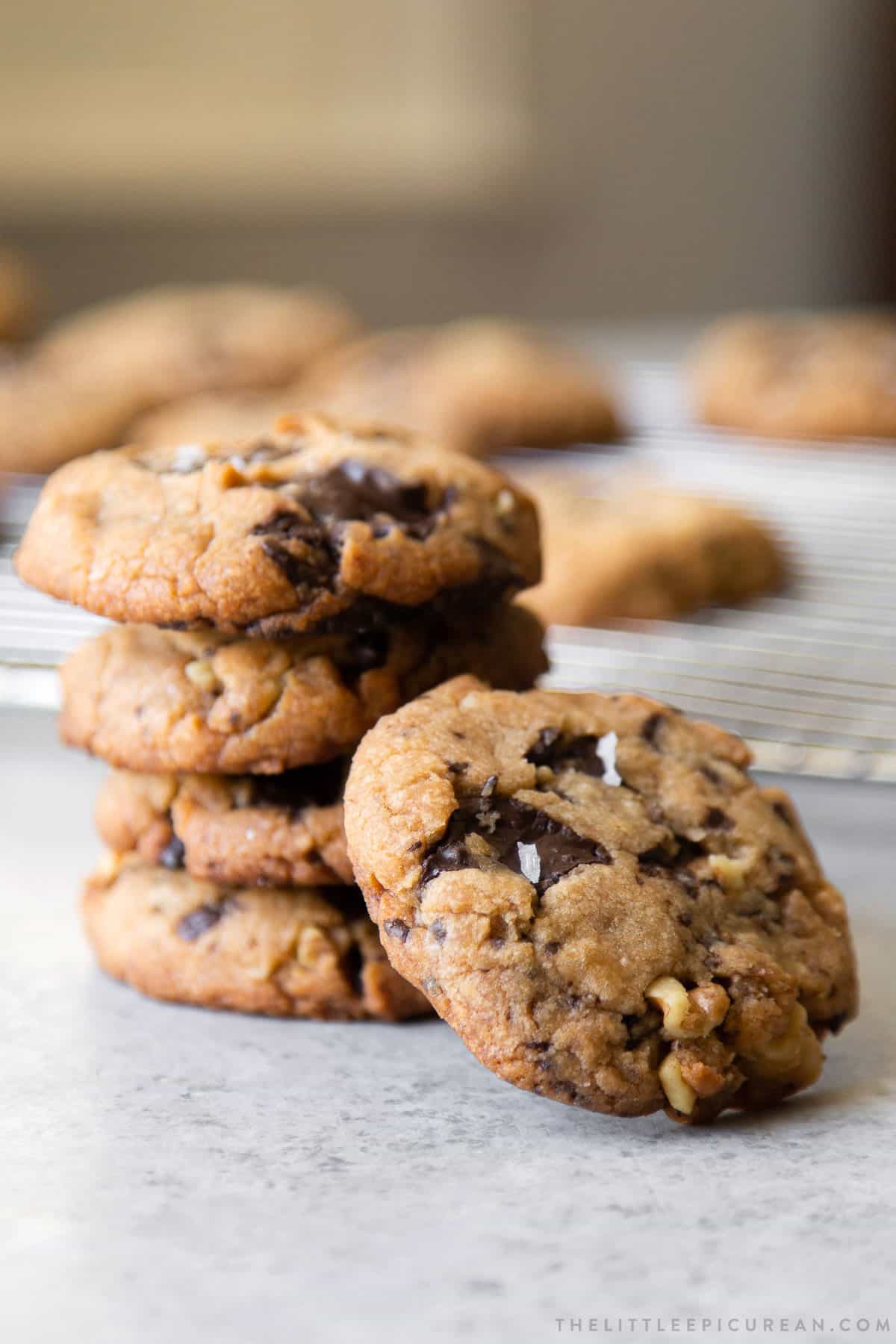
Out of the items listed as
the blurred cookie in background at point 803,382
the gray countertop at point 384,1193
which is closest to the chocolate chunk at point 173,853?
the gray countertop at point 384,1193

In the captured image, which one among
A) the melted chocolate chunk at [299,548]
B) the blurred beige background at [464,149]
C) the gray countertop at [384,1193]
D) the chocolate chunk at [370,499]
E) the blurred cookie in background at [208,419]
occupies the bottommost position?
the gray countertop at [384,1193]

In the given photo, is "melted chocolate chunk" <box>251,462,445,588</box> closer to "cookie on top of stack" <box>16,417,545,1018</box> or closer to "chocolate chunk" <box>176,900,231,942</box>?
"cookie on top of stack" <box>16,417,545,1018</box>

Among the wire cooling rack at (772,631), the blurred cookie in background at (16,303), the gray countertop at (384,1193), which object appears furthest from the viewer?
the blurred cookie in background at (16,303)

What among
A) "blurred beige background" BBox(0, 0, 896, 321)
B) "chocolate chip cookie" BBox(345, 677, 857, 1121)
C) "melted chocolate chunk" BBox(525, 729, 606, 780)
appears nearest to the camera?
"chocolate chip cookie" BBox(345, 677, 857, 1121)

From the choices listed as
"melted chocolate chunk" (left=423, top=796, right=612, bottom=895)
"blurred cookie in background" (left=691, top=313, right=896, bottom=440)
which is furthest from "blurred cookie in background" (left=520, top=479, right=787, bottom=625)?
"melted chocolate chunk" (left=423, top=796, right=612, bottom=895)

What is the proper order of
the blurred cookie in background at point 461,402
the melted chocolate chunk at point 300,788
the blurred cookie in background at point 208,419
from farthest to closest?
the blurred cookie in background at point 461,402 → the blurred cookie in background at point 208,419 → the melted chocolate chunk at point 300,788

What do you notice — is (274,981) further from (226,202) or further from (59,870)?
(226,202)

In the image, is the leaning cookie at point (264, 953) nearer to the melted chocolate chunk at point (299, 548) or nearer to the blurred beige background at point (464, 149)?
the melted chocolate chunk at point (299, 548)

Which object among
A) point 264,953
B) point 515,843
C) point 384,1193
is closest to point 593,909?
point 515,843
